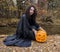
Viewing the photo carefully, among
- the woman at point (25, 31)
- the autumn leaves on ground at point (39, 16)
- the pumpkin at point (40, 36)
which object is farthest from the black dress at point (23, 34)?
the autumn leaves on ground at point (39, 16)

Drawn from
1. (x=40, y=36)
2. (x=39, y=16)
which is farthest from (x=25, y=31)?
(x=39, y=16)

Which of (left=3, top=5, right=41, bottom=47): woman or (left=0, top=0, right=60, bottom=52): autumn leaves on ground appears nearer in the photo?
(left=3, top=5, right=41, bottom=47): woman

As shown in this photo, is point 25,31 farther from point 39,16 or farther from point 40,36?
point 39,16

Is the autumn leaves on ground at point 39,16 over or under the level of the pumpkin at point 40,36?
under

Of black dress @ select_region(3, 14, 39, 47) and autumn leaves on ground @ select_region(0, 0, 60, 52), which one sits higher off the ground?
black dress @ select_region(3, 14, 39, 47)

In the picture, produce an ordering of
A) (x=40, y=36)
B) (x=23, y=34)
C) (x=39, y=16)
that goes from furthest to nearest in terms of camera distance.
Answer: (x=39, y=16) < (x=23, y=34) < (x=40, y=36)

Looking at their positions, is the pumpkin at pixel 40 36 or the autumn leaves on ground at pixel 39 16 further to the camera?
the autumn leaves on ground at pixel 39 16

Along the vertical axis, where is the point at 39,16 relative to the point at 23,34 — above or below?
below

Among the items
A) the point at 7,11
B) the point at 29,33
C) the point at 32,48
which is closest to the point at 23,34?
the point at 29,33

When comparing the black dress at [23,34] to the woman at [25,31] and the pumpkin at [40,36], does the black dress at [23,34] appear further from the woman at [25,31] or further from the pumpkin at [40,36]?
the pumpkin at [40,36]

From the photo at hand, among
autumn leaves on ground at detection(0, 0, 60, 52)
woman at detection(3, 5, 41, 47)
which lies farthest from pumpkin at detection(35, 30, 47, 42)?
autumn leaves on ground at detection(0, 0, 60, 52)

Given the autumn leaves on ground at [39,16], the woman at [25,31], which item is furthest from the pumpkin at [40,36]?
the autumn leaves on ground at [39,16]

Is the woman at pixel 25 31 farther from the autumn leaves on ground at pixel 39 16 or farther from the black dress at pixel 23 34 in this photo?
the autumn leaves on ground at pixel 39 16

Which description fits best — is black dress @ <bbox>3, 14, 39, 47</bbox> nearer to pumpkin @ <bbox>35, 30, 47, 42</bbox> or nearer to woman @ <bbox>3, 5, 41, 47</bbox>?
woman @ <bbox>3, 5, 41, 47</bbox>
